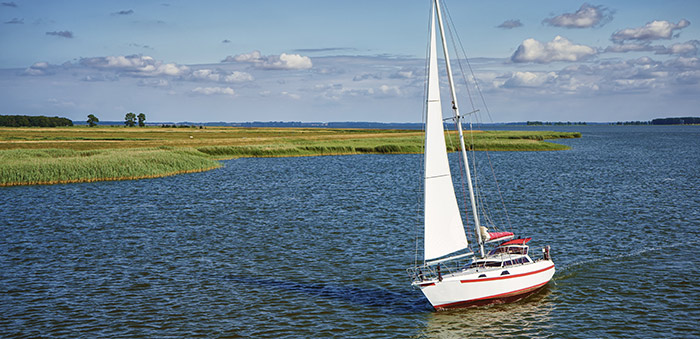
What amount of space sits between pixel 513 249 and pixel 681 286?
31.1 ft

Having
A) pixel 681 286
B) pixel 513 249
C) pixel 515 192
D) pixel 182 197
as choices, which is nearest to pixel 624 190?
pixel 515 192

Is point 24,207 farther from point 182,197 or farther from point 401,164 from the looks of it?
point 401,164

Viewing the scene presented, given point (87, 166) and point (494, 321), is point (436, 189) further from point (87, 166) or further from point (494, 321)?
point (87, 166)

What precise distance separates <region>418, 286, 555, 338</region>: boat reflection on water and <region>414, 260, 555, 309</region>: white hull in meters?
0.43

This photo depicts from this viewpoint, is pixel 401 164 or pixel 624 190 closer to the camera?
pixel 624 190

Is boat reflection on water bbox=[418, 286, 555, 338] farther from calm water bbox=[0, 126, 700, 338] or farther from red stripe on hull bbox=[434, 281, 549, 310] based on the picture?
red stripe on hull bbox=[434, 281, 549, 310]

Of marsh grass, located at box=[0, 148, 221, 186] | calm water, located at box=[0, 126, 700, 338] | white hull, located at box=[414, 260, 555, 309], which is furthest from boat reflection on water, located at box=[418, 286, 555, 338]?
marsh grass, located at box=[0, 148, 221, 186]

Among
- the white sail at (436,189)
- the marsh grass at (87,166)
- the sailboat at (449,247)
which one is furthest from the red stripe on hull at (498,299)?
the marsh grass at (87,166)

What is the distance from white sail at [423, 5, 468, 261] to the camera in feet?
85.2

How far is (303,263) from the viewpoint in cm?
3566

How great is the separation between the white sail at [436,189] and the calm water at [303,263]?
131 inches

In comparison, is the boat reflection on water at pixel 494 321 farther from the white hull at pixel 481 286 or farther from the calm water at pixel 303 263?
the white hull at pixel 481 286

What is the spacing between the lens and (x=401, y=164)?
4129 inches

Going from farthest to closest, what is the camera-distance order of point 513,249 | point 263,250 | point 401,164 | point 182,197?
point 401,164 → point 182,197 → point 263,250 → point 513,249
